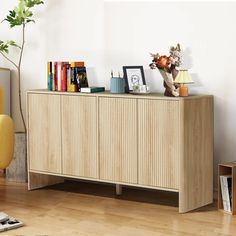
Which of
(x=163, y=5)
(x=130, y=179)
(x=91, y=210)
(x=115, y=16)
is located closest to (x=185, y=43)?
(x=163, y=5)

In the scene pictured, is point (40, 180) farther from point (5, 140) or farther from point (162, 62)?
point (162, 62)

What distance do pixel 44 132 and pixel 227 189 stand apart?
1.60 m

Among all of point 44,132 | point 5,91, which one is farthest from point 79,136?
point 5,91

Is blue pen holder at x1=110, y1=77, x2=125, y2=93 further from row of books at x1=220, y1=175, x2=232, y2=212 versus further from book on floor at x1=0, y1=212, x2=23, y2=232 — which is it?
book on floor at x1=0, y1=212, x2=23, y2=232

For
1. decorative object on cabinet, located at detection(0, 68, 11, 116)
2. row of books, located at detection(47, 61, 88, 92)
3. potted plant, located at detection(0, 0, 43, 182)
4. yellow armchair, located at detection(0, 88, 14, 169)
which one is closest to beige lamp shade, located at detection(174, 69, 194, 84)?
row of books, located at detection(47, 61, 88, 92)

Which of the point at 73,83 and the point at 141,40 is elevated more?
the point at 141,40

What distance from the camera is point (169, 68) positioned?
4.68m

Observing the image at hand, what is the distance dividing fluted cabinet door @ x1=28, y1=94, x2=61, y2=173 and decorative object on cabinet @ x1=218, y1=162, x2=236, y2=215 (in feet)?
4.44

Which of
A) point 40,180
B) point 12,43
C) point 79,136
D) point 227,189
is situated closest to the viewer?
point 227,189

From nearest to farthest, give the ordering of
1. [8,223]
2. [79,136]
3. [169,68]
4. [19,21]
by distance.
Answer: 1. [8,223]
2. [169,68]
3. [79,136]
4. [19,21]

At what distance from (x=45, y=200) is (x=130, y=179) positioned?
0.71m

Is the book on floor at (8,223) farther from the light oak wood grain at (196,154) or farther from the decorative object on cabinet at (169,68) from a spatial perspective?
the decorative object on cabinet at (169,68)

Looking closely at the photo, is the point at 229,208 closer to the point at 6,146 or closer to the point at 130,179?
the point at 130,179

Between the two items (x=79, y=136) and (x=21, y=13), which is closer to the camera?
(x=79, y=136)
